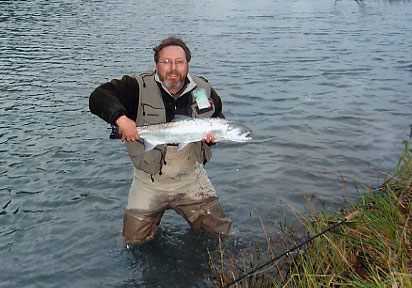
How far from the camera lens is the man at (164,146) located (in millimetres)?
5496

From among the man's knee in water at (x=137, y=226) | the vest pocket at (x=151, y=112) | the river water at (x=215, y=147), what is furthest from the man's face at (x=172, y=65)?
the river water at (x=215, y=147)

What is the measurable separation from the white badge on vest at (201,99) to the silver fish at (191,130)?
0.47m

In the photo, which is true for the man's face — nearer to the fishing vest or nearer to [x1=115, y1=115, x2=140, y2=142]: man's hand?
the fishing vest

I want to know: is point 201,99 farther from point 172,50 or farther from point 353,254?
point 353,254

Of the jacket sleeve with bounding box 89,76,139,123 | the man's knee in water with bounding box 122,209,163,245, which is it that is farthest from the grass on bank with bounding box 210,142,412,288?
the jacket sleeve with bounding box 89,76,139,123

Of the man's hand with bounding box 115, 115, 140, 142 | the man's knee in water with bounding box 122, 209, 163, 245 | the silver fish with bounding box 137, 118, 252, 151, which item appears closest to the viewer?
the man's hand with bounding box 115, 115, 140, 142

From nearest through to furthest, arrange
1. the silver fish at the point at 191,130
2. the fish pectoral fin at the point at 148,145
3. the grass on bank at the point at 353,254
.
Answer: the grass on bank at the point at 353,254
the silver fish at the point at 191,130
the fish pectoral fin at the point at 148,145

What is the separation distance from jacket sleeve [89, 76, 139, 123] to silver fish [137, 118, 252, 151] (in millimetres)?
377

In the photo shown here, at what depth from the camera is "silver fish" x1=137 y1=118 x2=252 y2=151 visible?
5.34 meters

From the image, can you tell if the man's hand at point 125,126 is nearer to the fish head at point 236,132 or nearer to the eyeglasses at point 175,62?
the eyeglasses at point 175,62

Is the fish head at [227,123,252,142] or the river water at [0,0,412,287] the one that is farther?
the river water at [0,0,412,287]

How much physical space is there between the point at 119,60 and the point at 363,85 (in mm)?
9855

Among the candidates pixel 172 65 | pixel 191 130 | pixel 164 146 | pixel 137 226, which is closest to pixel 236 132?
pixel 191 130

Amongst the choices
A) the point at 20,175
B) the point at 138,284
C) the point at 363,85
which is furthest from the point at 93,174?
the point at 363,85
